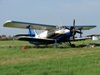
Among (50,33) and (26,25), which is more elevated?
(26,25)

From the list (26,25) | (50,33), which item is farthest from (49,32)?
(26,25)

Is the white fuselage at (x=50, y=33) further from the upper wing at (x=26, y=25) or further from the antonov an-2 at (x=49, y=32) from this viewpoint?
the upper wing at (x=26, y=25)

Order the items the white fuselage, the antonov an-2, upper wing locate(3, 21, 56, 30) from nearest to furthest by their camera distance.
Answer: the antonov an-2 < the white fuselage < upper wing locate(3, 21, 56, 30)

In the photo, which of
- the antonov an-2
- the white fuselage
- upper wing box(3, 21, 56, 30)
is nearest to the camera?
the antonov an-2

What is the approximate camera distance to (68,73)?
9188 mm

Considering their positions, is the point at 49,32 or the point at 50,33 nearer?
the point at 50,33

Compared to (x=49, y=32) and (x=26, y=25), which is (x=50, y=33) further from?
(x=26, y=25)

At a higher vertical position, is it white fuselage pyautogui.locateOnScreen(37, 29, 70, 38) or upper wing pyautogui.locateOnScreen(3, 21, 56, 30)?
upper wing pyautogui.locateOnScreen(3, 21, 56, 30)

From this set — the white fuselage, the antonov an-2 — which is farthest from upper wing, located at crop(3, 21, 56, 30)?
the white fuselage

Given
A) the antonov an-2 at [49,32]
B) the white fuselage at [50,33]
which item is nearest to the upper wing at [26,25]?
the antonov an-2 at [49,32]

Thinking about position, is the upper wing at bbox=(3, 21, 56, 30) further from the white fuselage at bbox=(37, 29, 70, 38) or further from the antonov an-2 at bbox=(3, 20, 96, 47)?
the white fuselage at bbox=(37, 29, 70, 38)

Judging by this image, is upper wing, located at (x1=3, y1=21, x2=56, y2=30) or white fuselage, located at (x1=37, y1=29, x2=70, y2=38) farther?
upper wing, located at (x1=3, y1=21, x2=56, y2=30)

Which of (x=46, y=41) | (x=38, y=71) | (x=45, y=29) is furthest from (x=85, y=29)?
(x=38, y=71)

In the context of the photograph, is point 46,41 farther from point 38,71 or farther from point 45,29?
point 38,71
